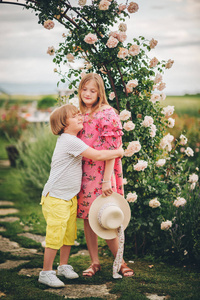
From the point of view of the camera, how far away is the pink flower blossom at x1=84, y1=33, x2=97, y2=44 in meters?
3.05

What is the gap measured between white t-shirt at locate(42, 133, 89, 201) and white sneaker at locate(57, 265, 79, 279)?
666 mm

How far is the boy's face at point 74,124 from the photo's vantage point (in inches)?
110

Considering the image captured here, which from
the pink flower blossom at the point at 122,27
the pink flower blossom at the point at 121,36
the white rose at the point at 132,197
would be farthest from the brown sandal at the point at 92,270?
the pink flower blossom at the point at 122,27

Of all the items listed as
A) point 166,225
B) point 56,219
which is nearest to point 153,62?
point 166,225

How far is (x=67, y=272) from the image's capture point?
293 cm

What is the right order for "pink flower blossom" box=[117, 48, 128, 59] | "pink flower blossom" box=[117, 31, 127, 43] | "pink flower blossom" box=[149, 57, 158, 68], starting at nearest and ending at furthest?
1. "pink flower blossom" box=[117, 48, 128, 59]
2. "pink flower blossom" box=[117, 31, 127, 43]
3. "pink flower blossom" box=[149, 57, 158, 68]

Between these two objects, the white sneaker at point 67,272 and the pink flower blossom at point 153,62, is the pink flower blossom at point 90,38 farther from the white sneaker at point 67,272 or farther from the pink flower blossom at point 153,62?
the white sneaker at point 67,272

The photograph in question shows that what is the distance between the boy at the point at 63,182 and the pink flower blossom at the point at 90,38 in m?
0.69

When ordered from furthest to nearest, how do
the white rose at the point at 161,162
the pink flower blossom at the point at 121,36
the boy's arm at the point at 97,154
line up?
the white rose at the point at 161,162, the pink flower blossom at the point at 121,36, the boy's arm at the point at 97,154

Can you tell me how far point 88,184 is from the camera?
9.48ft

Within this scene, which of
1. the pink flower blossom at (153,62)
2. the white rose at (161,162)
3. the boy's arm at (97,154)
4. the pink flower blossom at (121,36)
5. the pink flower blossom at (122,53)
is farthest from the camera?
the white rose at (161,162)

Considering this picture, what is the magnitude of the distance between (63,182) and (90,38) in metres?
1.33

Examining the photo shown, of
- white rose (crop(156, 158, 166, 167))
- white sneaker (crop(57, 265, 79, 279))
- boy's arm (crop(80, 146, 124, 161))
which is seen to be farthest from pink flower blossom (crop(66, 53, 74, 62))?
white sneaker (crop(57, 265, 79, 279))

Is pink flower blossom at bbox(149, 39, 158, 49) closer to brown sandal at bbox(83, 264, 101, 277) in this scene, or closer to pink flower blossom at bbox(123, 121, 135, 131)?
pink flower blossom at bbox(123, 121, 135, 131)
